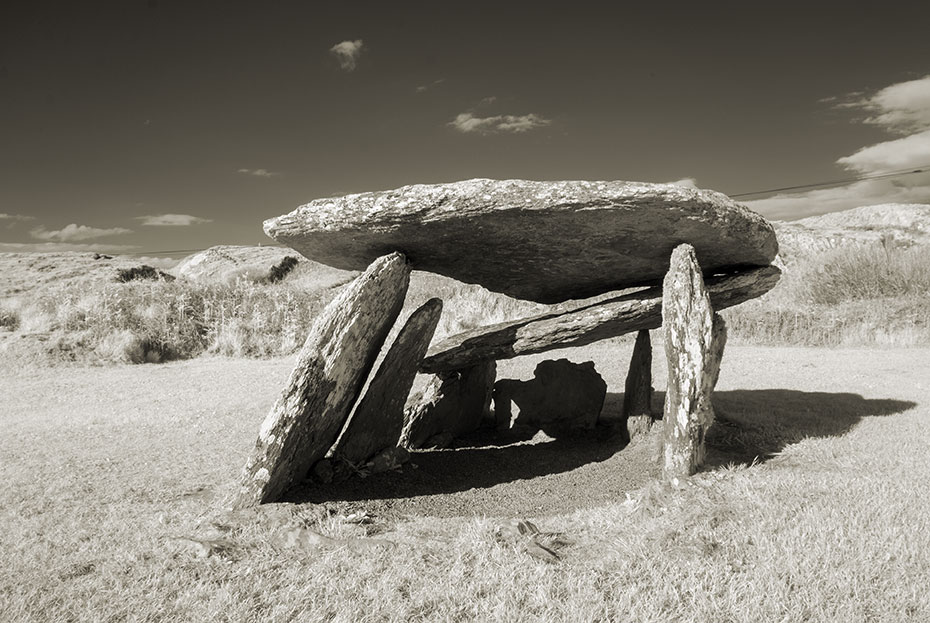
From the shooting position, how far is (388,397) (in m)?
7.65

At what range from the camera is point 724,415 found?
9.74 meters

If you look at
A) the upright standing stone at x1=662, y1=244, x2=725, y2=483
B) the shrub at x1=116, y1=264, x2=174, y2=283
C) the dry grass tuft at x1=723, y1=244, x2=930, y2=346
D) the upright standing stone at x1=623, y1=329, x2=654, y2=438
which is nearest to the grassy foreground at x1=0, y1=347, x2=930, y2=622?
the upright standing stone at x1=662, y1=244, x2=725, y2=483

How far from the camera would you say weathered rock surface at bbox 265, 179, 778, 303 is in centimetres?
657

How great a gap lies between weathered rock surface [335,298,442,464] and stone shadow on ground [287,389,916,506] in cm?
38

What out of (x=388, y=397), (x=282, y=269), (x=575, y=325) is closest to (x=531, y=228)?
(x=575, y=325)

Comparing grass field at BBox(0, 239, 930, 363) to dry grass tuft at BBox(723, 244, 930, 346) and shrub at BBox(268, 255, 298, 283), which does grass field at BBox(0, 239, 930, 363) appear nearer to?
dry grass tuft at BBox(723, 244, 930, 346)

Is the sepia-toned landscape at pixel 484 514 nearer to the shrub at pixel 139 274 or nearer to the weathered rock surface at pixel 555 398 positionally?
the weathered rock surface at pixel 555 398

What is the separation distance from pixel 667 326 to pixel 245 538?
474 cm

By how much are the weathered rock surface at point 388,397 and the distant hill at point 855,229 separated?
22306 mm

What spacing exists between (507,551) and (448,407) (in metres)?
Answer: 4.32

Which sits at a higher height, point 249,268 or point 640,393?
point 249,268

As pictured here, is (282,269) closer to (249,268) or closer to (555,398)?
(249,268)

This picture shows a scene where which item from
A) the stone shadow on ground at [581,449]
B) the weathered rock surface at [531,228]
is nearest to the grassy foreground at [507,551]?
the stone shadow on ground at [581,449]

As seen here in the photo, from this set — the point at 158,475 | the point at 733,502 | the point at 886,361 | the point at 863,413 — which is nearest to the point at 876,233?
the point at 886,361
